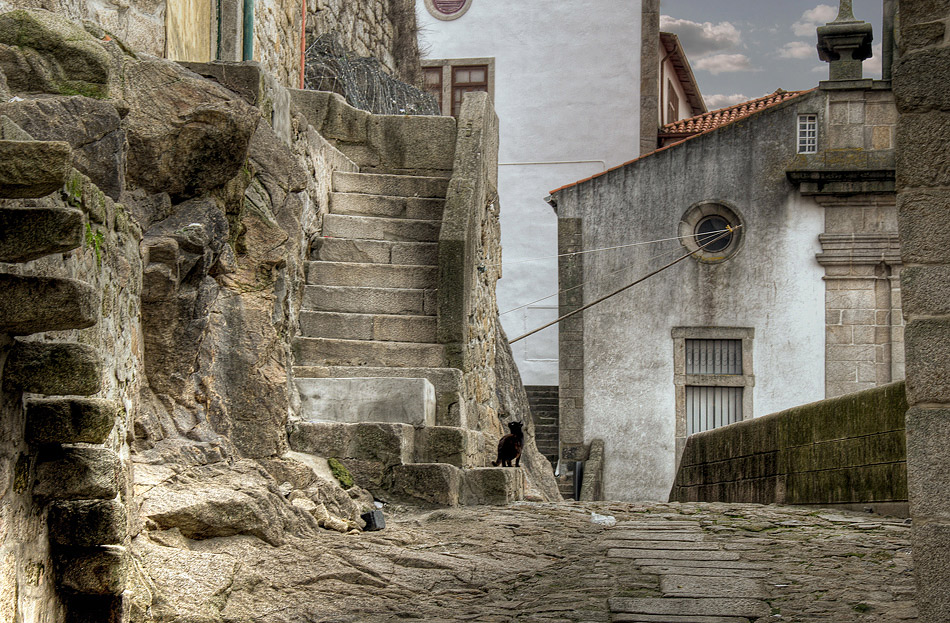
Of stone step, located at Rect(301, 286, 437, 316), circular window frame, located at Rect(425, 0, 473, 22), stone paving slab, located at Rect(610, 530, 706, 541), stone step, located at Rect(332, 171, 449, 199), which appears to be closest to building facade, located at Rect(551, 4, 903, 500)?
circular window frame, located at Rect(425, 0, 473, 22)

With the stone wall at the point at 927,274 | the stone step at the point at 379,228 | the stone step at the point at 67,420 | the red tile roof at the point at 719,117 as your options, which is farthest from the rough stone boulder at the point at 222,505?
the red tile roof at the point at 719,117

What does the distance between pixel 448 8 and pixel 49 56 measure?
23.2 metres

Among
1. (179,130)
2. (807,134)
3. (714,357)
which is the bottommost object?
(714,357)

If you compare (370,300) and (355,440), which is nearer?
(355,440)

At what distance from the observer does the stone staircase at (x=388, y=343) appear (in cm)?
732

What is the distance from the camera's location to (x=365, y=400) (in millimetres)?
7797

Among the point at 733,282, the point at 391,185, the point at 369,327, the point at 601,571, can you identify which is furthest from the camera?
the point at 733,282

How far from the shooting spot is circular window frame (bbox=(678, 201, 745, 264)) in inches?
752

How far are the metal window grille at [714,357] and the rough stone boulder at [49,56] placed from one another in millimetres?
15754

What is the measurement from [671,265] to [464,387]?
10.9 m

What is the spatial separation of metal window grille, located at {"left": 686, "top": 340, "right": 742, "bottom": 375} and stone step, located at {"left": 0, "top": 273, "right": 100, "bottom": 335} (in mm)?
16894

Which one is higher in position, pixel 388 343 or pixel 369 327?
pixel 369 327

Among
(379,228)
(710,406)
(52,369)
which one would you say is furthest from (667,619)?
(710,406)

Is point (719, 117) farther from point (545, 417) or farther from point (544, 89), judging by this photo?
point (545, 417)
